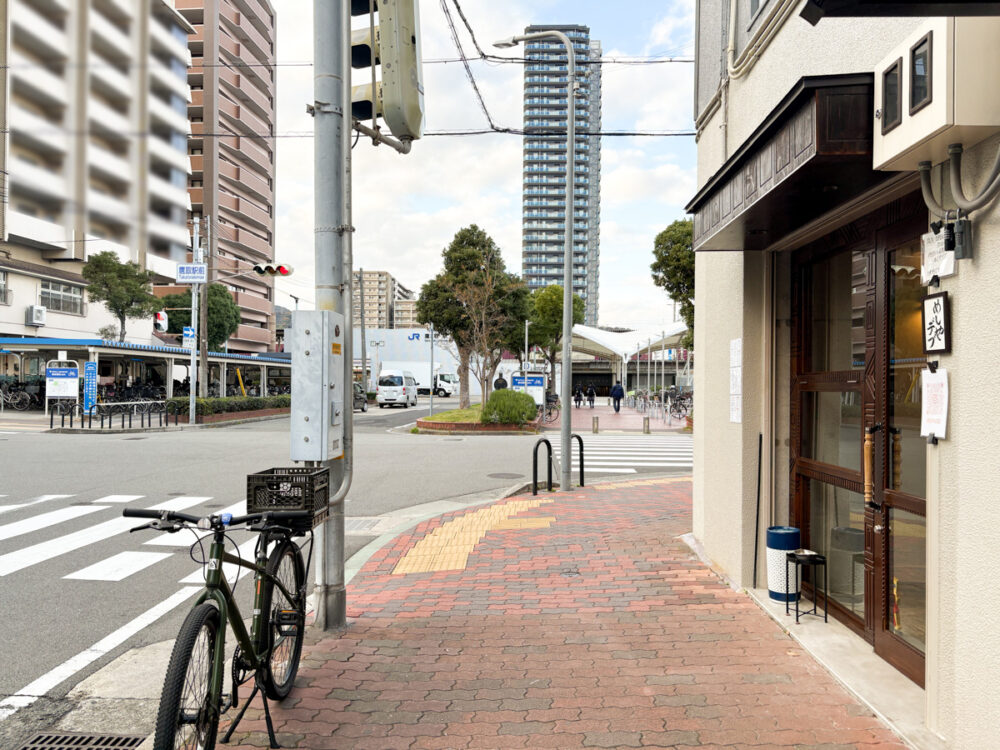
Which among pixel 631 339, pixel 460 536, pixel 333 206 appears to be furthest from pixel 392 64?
pixel 631 339

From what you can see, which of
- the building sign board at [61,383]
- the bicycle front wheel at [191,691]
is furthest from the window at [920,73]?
the building sign board at [61,383]

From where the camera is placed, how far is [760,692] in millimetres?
3762

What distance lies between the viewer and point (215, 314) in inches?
2392

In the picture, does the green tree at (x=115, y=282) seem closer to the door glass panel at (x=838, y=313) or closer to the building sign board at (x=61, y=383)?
the building sign board at (x=61, y=383)

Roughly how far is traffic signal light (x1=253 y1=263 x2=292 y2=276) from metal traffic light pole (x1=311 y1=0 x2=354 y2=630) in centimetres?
1989

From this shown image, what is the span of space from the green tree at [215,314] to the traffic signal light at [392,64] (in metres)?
58.3

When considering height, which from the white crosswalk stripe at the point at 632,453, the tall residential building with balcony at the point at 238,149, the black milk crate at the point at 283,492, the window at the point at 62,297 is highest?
the tall residential building with balcony at the point at 238,149

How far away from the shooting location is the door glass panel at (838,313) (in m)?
4.40

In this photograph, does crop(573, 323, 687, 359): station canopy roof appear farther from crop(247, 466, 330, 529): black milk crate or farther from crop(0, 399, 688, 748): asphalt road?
crop(247, 466, 330, 529): black milk crate

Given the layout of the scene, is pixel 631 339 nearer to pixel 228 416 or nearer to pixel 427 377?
pixel 228 416

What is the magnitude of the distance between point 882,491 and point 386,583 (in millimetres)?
3913

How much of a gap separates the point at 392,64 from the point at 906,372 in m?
3.76

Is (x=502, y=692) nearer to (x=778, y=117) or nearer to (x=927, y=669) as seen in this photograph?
(x=927, y=669)

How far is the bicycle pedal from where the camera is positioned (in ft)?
12.0
